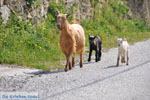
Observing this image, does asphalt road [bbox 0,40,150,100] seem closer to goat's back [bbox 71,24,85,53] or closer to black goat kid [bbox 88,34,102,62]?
goat's back [bbox 71,24,85,53]

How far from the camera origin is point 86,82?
30.0 ft

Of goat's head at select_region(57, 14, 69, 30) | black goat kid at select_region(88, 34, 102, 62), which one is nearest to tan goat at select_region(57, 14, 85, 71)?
goat's head at select_region(57, 14, 69, 30)

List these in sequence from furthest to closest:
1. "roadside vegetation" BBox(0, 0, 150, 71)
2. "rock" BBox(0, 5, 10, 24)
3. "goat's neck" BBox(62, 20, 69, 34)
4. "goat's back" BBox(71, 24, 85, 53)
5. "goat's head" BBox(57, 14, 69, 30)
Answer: "rock" BBox(0, 5, 10, 24), "roadside vegetation" BBox(0, 0, 150, 71), "goat's back" BBox(71, 24, 85, 53), "goat's neck" BBox(62, 20, 69, 34), "goat's head" BBox(57, 14, 69, 30)

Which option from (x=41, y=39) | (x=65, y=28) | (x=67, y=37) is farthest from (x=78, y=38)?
(x=41, y=39)

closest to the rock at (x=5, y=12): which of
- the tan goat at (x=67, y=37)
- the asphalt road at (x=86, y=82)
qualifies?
the asphalt road at (x=86, y=82)

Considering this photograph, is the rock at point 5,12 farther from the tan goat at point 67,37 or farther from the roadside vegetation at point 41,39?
the tan goat at point 67,37

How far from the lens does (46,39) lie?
49.6ft

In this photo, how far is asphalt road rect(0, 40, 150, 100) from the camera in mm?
7836

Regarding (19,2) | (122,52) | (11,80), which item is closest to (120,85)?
(11,80)

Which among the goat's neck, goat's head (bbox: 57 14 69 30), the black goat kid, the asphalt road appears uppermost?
Answer: goat's head (bbox: 57 14 69 30)

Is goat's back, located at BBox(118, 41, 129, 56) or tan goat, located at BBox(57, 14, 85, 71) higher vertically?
tan goat, located at BBox(57, 14, 85, 71)

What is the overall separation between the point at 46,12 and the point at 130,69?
7.29 meters

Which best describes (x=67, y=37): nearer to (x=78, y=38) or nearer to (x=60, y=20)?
(x=60, y=20)

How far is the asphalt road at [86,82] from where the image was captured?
25.7 ft
